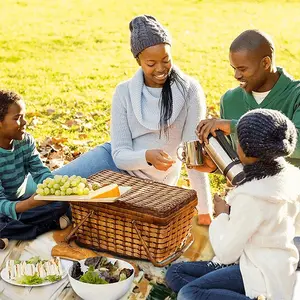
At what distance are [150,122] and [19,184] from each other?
2.86 ft

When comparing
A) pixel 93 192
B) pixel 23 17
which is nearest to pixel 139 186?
pixel 93 192

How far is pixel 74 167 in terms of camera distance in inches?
162

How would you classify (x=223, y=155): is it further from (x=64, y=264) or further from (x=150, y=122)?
(x=64, y=264)

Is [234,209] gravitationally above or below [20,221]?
above

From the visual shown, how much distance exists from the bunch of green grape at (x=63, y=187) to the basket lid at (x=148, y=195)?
187 millimetres

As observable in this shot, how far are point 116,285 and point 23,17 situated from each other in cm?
898

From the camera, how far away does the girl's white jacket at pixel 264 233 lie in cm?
255

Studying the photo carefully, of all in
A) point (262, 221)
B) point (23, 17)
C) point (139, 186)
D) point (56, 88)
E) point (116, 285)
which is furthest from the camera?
point (23, 17)

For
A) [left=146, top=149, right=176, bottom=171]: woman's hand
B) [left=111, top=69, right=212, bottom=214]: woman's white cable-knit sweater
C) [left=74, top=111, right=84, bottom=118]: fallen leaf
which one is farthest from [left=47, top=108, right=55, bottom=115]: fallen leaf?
[left=146, top=149, right=176, bottom=171]: woman's hand

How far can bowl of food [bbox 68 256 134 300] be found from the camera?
2.97 meters

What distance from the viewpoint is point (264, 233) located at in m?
2.60

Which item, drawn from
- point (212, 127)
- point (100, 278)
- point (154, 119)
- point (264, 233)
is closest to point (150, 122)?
point (154, 119)

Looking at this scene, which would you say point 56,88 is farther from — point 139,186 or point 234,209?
point 234,209

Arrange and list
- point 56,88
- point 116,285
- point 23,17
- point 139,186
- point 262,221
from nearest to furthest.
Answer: point 262,221 < point 116,285 < point 139,186 < point 56,88 < point 23,17
